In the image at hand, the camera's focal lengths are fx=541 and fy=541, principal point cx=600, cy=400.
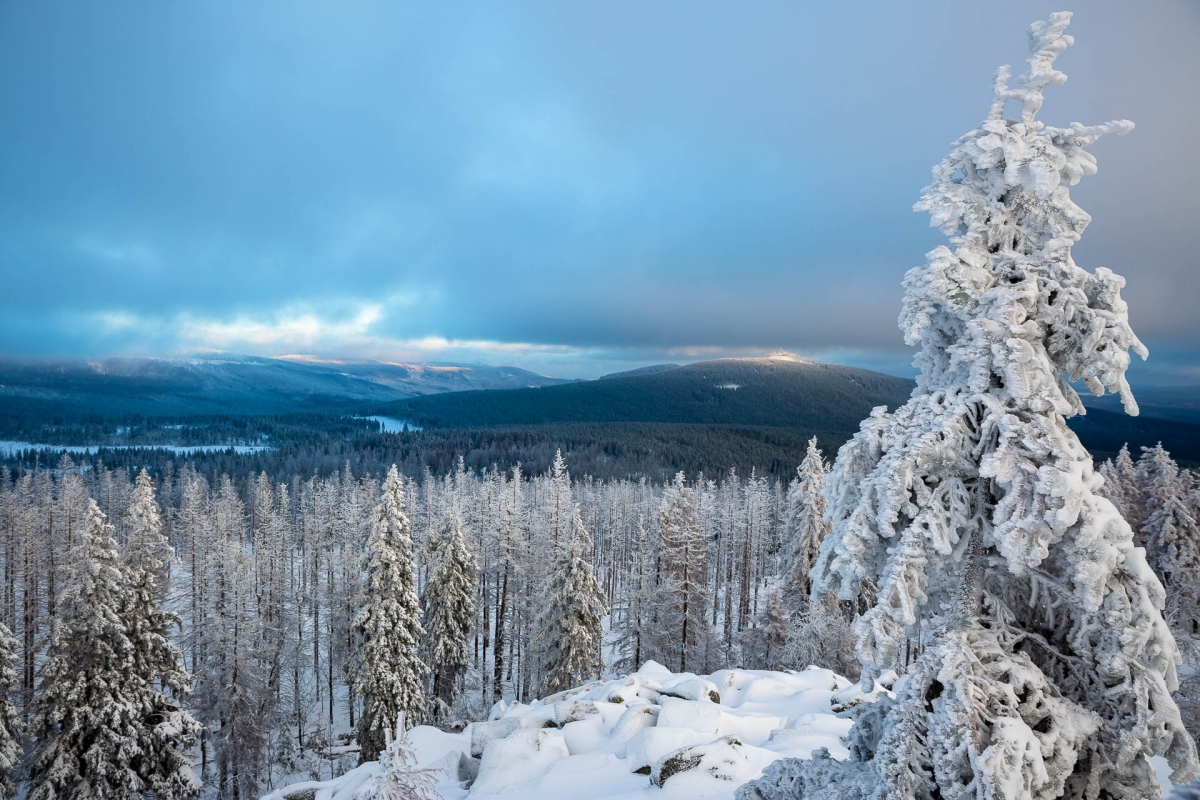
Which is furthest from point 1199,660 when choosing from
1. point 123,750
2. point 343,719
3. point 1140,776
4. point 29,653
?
point 29,653

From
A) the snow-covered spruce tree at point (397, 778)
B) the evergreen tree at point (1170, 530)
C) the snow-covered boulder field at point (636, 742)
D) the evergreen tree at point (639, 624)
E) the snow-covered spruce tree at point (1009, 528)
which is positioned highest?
the snow-covered spruce tree at point (1009, 528)

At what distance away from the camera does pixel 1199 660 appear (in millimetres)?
13750

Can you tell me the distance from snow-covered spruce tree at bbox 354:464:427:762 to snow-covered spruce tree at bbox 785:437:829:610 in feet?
57.1

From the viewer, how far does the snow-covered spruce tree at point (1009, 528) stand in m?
4.73

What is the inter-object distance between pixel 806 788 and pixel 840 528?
9.74ft

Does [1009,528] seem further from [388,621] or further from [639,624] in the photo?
[639,624]

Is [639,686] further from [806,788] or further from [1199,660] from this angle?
[1199,660]

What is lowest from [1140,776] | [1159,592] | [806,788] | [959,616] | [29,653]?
[29,653]

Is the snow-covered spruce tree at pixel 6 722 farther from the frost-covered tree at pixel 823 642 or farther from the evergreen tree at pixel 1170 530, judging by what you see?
the evergreen tree at pixel 1170 530

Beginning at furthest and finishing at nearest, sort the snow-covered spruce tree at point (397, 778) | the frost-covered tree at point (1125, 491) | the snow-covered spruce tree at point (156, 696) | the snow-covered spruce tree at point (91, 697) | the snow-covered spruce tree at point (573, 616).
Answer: the frost-covered tree at point (1125, 491)
the snow-covered spruce tree at point (573, 616)
the snow-covered spruce tree at point (156, 696)
the snow-covered spruce tree at point (91, 697)
the snow-covered spruce tree at point (397, 778)

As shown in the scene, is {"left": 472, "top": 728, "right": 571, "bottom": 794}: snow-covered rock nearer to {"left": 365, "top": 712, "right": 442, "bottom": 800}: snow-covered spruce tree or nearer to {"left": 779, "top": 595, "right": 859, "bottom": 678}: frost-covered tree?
{"left": 365, "top": 712, "right": 442, "bottom": 800}: snow-covered spruce tree

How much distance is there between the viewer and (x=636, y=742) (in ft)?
41.9

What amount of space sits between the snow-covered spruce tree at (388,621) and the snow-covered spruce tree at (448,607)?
4162mm

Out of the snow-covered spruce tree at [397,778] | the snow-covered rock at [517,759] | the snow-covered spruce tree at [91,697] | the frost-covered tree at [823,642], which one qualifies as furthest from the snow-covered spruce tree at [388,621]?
the frost-covered tree at [823,642]
